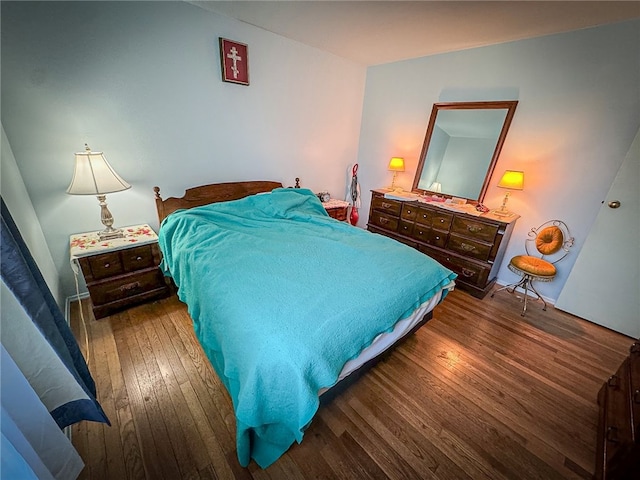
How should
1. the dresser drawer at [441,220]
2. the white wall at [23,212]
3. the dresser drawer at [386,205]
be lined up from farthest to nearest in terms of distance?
the dresser drawer at [386,205], the dresser drawer at [441,220], the white wall at [23,212]

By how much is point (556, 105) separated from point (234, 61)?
2.93 m

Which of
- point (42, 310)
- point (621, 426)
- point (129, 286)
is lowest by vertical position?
point (129, 286)

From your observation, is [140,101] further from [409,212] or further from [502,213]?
[502,213]

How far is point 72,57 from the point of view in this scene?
1.69 m

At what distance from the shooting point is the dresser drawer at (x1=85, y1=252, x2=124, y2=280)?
1797 millimetres

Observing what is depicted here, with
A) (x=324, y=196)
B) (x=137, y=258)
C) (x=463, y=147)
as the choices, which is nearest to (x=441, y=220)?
(x=463, y=147)

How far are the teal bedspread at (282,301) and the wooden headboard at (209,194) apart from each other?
0.72 feet

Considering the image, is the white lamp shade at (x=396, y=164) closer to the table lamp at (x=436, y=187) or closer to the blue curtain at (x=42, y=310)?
the table lamp at (x=436, y=187)

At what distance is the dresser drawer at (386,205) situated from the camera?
304 centimetres

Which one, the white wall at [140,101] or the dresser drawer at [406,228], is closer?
the white wall at [140,101]

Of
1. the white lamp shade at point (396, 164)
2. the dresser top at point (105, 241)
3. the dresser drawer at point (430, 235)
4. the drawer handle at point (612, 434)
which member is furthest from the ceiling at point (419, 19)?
the drawer handle at point (612, 434)

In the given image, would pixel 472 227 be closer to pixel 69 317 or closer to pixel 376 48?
pixel 376 48

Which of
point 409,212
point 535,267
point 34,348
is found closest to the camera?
point 34,348

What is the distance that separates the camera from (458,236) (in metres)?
2.58
